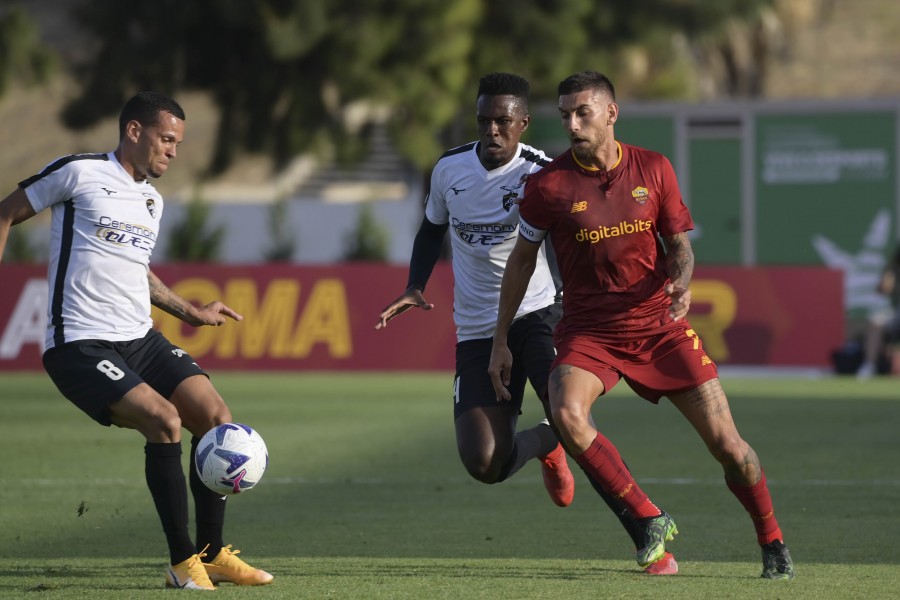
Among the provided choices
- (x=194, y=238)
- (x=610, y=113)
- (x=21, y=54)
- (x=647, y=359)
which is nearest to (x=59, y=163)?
(x=610, y=113)

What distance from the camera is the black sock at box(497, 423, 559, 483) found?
25.4ft

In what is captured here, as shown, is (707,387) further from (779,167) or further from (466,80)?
(466,80)

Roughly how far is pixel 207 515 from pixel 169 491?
293 millimetres

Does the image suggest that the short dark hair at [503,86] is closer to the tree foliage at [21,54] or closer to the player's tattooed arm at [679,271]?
the player's tattooed arm at [679,271]

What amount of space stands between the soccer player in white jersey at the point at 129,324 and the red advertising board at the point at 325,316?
13.5m

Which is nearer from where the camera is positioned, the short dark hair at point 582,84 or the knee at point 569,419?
the knee at point 569,419

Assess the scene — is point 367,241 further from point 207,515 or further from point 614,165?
point 614,165

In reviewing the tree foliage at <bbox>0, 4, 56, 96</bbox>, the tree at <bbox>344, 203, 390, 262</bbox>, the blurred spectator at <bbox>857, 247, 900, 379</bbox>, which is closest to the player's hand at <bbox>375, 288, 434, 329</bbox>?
the blurred spectator at <bbox>857, 247, 900, 379</bbox>

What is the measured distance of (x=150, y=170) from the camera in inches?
289

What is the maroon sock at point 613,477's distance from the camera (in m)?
7.07

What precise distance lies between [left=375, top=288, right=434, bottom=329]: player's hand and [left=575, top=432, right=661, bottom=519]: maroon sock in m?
1.26

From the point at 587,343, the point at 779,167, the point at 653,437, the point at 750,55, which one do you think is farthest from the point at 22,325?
the point at 750,55

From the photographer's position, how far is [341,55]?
92.7 feet

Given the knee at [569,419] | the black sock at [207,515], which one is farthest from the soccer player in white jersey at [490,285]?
the black sock at [207,515]
